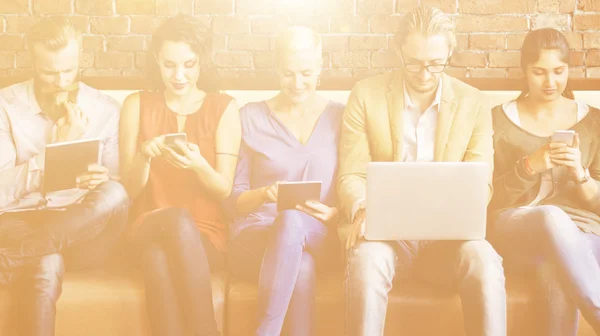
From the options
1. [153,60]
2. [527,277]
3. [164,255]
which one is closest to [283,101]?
[153,60]

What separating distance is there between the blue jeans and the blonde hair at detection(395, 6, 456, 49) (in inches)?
25.2

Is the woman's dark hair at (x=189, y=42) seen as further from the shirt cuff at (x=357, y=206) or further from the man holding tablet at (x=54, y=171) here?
the shirt cuff at (x=357, y=206)

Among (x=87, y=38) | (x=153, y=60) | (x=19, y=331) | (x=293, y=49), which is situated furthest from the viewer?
(x=87, y=38)

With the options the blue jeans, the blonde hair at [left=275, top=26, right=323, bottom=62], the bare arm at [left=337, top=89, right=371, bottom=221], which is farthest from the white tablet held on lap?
the blue jeans

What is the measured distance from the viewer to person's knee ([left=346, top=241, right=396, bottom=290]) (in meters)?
1.86

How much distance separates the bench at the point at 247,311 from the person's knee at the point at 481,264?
0.15 meters

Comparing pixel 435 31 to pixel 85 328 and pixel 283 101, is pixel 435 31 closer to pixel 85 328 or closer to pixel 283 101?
pixel 283 101

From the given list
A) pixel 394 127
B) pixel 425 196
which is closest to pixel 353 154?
pixel 394 127

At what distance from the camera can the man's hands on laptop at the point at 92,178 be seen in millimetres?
2189

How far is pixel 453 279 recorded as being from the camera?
197 centimetres

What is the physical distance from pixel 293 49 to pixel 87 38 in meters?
0.97

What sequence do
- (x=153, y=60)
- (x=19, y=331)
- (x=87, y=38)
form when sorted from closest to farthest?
(x=19, y=331)
(x=153, y=60)
(x=87, y=38)

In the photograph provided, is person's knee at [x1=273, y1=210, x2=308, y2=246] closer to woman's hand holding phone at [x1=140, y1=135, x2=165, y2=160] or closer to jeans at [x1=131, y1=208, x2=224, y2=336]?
jeans at [x1=131, y1=208, x2=224, y2=336]

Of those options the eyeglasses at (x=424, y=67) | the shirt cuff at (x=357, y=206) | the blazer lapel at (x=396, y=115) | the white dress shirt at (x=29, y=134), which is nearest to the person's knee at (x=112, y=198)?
the white dress shirt at (x=29, y=134)
